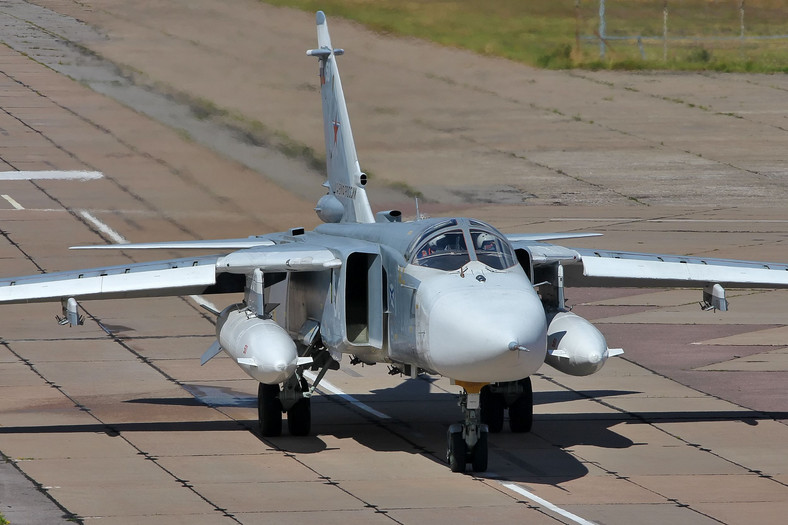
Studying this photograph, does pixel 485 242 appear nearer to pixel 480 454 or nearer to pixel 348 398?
pixel 480 454

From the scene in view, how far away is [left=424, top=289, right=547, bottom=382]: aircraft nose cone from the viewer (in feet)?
54.1

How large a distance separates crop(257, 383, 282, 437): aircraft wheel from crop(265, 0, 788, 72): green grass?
30.2m

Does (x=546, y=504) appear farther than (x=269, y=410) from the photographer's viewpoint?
No

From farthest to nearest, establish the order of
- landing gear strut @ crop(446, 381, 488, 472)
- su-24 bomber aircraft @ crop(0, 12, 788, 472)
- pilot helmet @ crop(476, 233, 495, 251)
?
pilot helmet @ crop(476, 233, 495, 251) < landing gear strut @ crop(446, 381, 488, 472) < su-24 bomber aircraft @ crop(0, 12, 788, 472)

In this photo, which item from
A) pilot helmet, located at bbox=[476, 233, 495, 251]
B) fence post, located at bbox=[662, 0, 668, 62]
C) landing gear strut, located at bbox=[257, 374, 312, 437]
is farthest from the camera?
fence post, located at bbox=[662, 0, 668, 62]

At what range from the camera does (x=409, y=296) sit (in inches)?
719

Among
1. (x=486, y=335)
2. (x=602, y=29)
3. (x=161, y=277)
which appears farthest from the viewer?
(x=602, y=29)

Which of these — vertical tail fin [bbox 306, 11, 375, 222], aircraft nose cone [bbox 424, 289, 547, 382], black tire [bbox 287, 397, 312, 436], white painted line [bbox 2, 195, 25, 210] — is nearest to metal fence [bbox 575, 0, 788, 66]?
white painted line [bbox 2, 195, 25, 210]

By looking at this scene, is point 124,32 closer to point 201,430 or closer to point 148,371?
point 148,371

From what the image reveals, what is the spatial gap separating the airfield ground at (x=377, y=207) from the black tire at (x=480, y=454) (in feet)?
0.88

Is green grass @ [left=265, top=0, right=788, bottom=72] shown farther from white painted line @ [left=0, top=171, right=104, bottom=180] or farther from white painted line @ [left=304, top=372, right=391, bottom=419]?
white painted line @ [left=304, top=372, right=391, bottom=419]

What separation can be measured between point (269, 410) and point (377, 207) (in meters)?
19.1

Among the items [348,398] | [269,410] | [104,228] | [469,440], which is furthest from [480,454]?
[104,228]

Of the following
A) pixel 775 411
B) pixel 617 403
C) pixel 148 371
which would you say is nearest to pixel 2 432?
pixel 148 371
